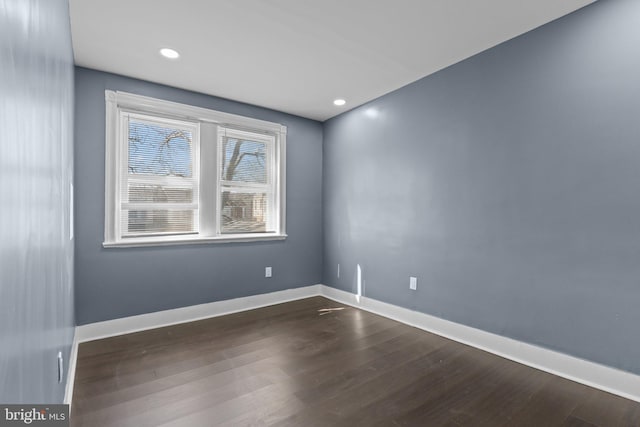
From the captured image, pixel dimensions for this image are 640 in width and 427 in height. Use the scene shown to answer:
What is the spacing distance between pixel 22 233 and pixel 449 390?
2307mm

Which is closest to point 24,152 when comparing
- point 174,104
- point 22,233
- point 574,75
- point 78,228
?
point 22,233

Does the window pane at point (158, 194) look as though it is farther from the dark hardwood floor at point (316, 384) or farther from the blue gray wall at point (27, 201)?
the blue gray wall at point (27, 201)

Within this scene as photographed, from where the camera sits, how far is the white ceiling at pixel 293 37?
2027mm

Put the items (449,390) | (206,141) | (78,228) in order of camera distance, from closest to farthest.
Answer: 1. (449,390)
2. (78,228)
3. (206,141)

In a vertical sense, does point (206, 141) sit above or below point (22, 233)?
above

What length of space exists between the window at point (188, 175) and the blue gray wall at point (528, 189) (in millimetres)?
1518

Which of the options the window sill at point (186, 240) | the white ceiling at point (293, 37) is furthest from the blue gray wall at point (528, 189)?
the window sill at point (186, 240)

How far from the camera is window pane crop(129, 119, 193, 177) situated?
3.04 meters

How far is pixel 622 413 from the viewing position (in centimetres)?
172

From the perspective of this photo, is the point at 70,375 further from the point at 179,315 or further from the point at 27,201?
the point at 27,201

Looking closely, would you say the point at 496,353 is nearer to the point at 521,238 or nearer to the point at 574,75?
the point at 521,238

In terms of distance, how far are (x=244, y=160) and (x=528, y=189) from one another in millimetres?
2985

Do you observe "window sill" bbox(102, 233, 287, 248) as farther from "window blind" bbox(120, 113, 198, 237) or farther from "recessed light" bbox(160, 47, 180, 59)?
"recessed light" bbox(160, 47, 180, 59)

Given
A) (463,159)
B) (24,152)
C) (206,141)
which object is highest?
(206,141)
